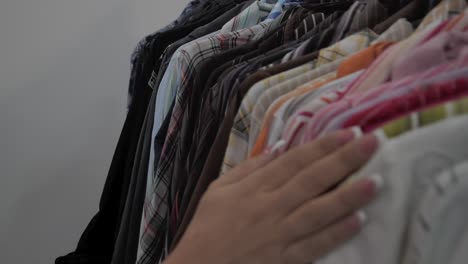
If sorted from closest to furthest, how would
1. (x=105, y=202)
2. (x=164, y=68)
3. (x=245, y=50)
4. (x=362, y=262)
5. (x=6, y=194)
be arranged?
(x=362, y=262)
(x=245, y=50)
(x=164, y=68)
(x=105, y=202)
(x=6, y=194)

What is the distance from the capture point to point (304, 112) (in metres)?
0.38

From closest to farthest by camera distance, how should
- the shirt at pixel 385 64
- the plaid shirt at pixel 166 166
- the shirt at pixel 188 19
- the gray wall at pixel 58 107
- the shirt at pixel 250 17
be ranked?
the shirt at pixel 385 64, the plaid shirt at pixel 166 166, the shirt at pixel 250 17, the shirt at pixel 188 19, the gray wall at pixel 58 107

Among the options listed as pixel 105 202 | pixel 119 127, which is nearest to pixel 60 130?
pixel 119 127

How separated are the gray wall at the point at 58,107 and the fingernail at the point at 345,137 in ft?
3.73

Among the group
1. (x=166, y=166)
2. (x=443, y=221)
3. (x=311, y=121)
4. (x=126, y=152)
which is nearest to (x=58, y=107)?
(x=126, y=152)

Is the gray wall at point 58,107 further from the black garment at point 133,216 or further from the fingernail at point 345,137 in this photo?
the fingernail at point 345,137

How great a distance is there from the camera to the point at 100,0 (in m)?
1.35

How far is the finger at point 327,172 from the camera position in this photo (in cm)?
31

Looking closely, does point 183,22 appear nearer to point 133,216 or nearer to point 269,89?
point 133,216

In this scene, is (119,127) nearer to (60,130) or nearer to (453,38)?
(60,130)

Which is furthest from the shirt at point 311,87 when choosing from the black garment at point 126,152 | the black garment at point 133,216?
the black garment at point 126,152

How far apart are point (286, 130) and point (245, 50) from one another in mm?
265

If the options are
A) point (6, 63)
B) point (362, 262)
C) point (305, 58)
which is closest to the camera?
point (362, 262)

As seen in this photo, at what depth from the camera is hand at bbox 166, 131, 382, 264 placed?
Answer: 0.32 m
